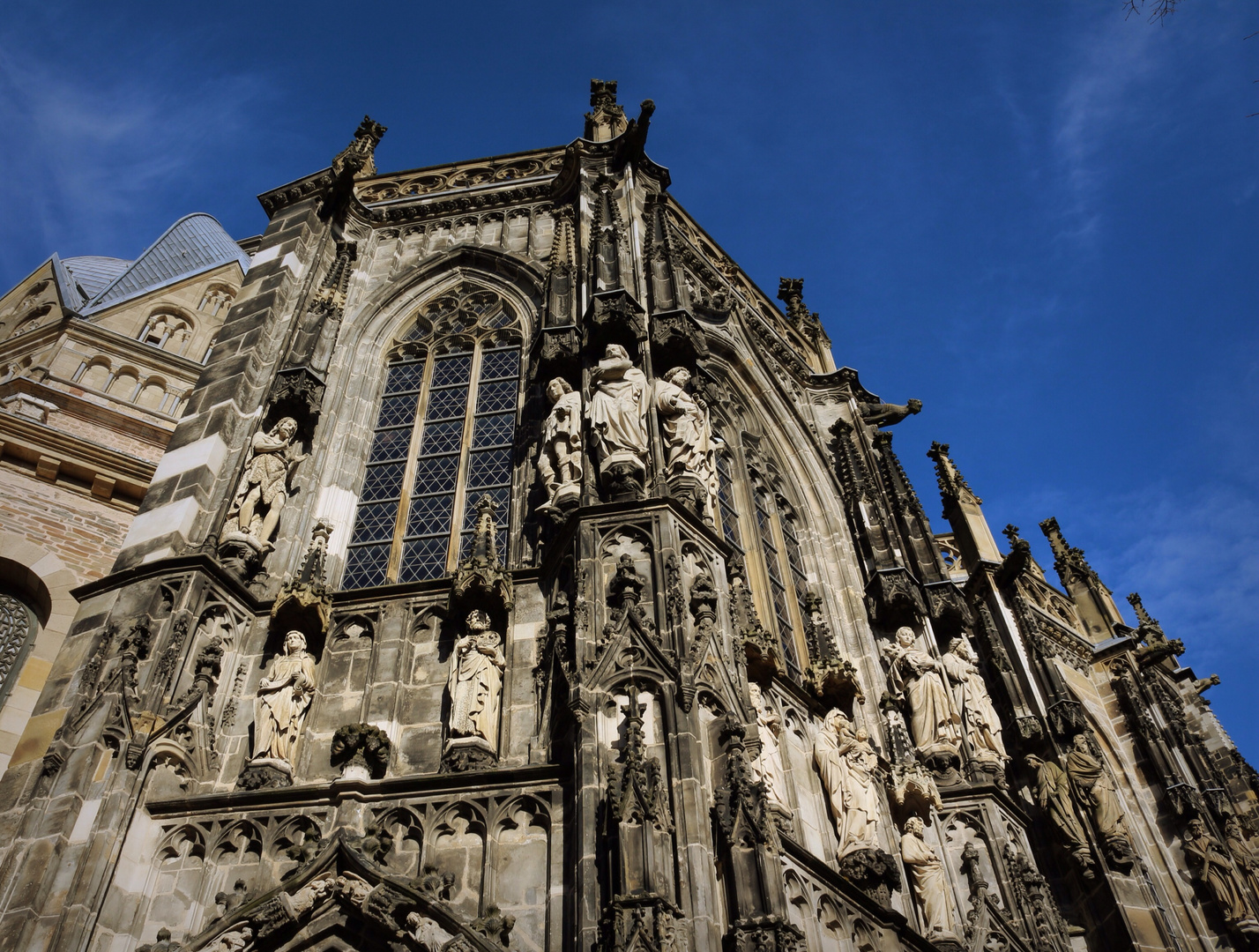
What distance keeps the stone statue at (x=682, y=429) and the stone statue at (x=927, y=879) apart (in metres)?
4.08

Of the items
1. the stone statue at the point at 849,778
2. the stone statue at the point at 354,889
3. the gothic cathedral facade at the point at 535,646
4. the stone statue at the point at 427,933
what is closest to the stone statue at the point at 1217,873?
the gothic cathedral facade at the point at 535,646

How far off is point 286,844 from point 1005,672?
365 inches

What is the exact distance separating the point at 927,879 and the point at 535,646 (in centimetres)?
459

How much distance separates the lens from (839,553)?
16641mm

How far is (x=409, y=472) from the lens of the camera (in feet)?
47.1

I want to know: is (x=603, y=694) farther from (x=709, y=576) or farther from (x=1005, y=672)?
(x=1005, y=672)

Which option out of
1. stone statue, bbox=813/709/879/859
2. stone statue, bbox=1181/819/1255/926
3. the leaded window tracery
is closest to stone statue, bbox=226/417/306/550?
the leaded window tracery

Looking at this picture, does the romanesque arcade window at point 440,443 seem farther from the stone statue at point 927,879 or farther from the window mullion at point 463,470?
the stone statue at point 927,879

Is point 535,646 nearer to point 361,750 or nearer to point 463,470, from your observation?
point 361,750

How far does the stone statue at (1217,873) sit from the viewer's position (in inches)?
623

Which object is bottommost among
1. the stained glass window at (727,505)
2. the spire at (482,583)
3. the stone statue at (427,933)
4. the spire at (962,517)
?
the stone statue at (427,933)

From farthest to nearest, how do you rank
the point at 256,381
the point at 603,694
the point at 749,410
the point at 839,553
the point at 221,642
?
the point at 749,410 → the point at 839,553 → the point at 256,381 → the point at 221,642 → the point at 603,694

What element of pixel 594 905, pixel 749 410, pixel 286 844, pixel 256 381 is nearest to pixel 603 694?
pixel 594 905

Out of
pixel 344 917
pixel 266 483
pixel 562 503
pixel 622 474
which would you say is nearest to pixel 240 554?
pixel 266 483
